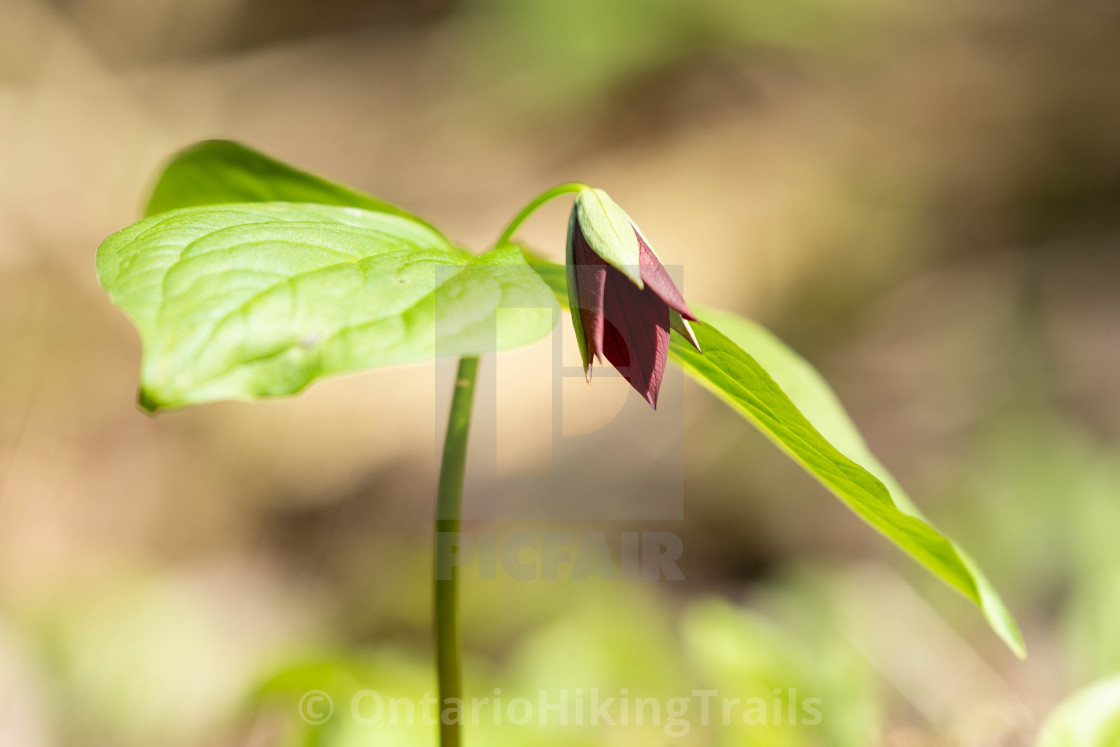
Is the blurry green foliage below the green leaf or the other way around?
the other way around

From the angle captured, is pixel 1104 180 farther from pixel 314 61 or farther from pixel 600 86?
pixel 314 61

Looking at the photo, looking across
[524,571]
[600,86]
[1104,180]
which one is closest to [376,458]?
[524,571]

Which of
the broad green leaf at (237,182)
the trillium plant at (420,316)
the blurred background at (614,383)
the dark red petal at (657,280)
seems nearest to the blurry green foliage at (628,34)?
the blurred background at (614,383)

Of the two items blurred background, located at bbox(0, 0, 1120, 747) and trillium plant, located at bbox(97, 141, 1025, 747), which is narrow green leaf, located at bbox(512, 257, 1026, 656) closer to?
trillium plant, located at bbox(97, 141, 1025, 747)

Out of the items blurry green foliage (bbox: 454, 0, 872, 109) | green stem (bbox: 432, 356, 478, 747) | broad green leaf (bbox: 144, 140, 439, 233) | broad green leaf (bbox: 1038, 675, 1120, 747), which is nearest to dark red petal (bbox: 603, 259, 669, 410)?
green stem (bbox: 432, 356, 478, 747)

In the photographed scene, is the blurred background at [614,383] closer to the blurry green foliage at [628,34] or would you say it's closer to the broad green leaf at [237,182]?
the blurry green foliage at [628,34]
